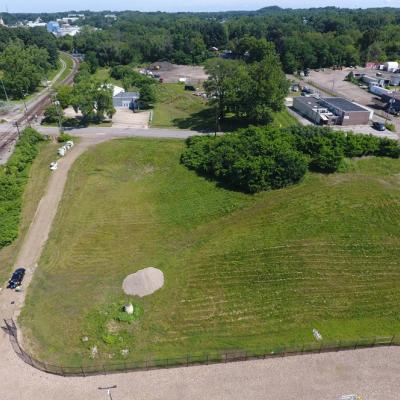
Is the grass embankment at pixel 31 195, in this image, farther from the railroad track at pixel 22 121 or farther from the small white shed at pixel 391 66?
the small white shed at pixel 391 66

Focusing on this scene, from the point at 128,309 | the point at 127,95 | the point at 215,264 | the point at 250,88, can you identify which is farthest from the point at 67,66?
the point at 128,309

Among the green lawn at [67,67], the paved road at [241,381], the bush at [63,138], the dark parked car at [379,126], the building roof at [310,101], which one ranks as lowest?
the paved road at [241,381]

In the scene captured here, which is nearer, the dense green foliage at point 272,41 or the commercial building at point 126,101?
the commercial building at point 126,101

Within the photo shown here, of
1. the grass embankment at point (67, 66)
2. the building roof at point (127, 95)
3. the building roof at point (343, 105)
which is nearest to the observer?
the building roof at point (343, 105)

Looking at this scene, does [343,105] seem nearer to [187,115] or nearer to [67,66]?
[187,115]

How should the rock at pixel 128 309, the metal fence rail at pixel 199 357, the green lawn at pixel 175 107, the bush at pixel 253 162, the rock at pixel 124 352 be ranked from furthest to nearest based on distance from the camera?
1. the green lawn at pixel 175 107
2. the bush at pixel 253 162
3. the rock at pixel 128 309
4. the rock at pixel 124 352
5. the metal fence rail at pixel 199 357

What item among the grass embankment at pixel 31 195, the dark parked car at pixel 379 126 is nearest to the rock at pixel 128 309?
the grass embankment at pixel 31 195
